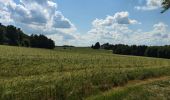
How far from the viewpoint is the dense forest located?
382 ft

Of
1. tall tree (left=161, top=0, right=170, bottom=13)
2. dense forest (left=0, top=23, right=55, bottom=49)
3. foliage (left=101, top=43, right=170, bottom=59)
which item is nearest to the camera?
tall tree (left=161, top=0, right=170, bottom=13)

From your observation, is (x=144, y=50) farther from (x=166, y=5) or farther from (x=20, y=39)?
(x=166, y=5)

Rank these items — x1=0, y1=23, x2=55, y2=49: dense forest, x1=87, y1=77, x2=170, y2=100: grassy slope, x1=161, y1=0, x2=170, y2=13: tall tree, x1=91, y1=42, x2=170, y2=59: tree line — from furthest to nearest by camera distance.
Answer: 1. x1=0, y1=23, x2=55, y2=49: dense forest
2. x1=91, y1=42, x2=170, y2=59: tree line
3. x1=161, y1=0, x2=170, y2=13: tall tree
4. x1=87, y1=77, x2=170, y2=100: grassy slope

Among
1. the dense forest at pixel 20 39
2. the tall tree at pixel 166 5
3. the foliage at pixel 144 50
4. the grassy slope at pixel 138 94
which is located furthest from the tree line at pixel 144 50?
the grassy slope at pixel 138 94

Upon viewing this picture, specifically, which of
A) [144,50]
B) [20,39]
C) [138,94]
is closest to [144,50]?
[144,50]

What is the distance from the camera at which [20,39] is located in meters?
124

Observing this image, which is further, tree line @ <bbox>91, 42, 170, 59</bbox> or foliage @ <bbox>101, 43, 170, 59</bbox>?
tree line @ <bbox>91, 42, 170, 59</bbox>

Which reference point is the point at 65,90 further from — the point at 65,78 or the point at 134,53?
the point at 134,53

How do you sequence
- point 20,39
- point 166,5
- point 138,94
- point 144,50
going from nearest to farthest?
point 138,94 → point 166,5 → point 144,50 → point 20,39

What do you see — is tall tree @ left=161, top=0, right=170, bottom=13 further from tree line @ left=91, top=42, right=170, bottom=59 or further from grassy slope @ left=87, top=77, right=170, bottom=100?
tree line @ left=91, top=42, right=170, bottom=59

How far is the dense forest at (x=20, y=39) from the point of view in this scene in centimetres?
11650

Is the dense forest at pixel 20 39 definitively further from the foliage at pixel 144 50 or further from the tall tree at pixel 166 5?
the tall tree at pixel 166 5

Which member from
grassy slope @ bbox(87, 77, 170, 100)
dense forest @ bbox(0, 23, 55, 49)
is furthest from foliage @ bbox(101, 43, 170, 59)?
grassy slope @ bbox(87, 77, 170, 100)

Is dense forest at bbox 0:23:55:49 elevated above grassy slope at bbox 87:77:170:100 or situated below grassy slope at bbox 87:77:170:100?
above
